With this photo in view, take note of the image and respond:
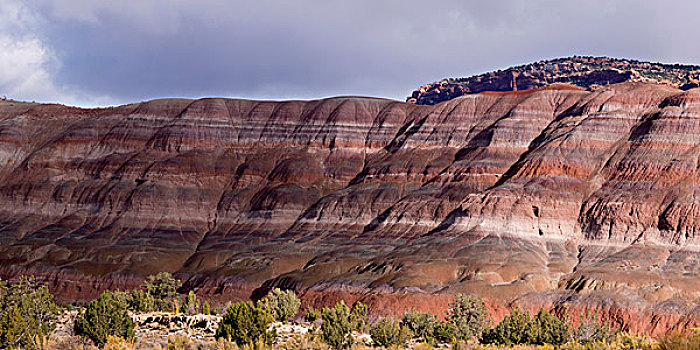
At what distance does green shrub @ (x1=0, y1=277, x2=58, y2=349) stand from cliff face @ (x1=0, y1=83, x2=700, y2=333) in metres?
53.7

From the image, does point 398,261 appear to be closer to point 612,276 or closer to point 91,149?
point 612,276

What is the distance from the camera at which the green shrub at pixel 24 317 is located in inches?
1302

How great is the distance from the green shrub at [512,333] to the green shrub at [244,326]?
702 inches

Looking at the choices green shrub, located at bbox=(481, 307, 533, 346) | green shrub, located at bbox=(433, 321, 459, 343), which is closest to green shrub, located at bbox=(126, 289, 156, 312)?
green shrub, located at bbox=(433, 321, 459, 343)

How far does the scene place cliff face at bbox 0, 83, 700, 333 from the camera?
3949 inches

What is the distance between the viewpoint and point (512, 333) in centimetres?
5128

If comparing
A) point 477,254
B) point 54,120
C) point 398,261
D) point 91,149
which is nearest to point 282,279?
point 398,261

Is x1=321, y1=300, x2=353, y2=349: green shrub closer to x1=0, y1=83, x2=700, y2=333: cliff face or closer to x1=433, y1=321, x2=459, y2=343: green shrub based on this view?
x1=433, y1=321, x2=459, y2=343: green shrub

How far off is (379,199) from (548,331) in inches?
3127

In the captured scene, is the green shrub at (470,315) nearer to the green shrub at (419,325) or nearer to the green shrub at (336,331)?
the green shrub at (419,325)

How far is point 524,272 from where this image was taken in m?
98.6

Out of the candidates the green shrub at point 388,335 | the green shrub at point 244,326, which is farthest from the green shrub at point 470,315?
the green shrub at point 244,326

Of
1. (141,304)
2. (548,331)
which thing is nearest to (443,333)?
(548,331)

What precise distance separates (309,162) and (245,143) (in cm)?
1737
